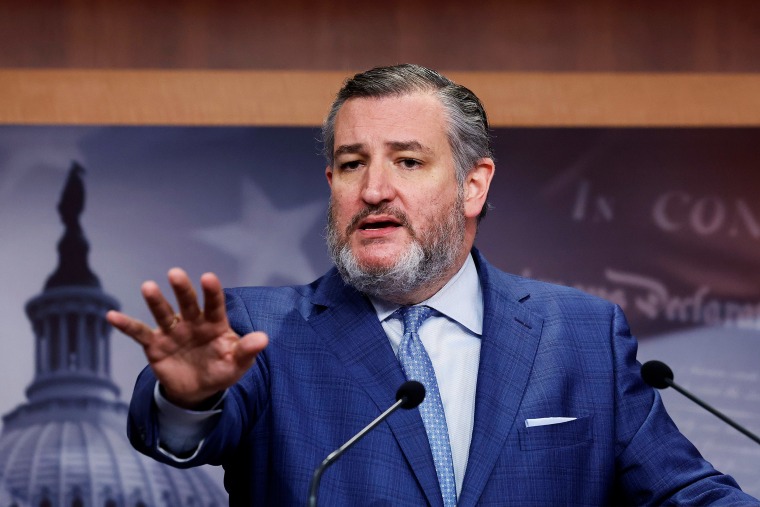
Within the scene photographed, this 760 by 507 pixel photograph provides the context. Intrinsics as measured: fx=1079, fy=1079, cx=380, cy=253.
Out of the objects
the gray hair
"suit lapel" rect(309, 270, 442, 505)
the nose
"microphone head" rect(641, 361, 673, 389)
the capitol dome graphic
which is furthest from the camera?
the capitol dome graphic

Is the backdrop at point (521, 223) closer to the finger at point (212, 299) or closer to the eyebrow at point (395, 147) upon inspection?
the eyebrow at point (395, 147)

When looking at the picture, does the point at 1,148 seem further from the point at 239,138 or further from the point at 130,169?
the point at 239,138

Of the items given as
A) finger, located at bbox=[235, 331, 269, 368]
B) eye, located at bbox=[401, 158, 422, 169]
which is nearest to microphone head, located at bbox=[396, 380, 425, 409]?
finger, located at bbox=[235, 331, 269, 368]

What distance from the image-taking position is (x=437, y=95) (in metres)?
2.13

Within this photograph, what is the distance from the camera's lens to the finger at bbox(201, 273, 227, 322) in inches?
56.5

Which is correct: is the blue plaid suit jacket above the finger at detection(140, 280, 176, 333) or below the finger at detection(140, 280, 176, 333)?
below

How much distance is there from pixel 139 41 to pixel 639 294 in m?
1.71

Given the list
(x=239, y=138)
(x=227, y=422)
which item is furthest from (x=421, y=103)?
(x=239, y=138)

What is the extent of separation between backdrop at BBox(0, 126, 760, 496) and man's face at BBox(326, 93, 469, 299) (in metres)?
1.09

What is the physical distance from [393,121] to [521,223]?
1.26 metres

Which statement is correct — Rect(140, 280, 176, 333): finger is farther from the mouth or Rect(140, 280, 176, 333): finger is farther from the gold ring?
the mouth

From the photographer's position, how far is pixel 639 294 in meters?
3.21

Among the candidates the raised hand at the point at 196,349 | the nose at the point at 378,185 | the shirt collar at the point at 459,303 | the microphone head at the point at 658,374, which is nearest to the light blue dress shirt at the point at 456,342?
the shirt collar at the point at 459,303

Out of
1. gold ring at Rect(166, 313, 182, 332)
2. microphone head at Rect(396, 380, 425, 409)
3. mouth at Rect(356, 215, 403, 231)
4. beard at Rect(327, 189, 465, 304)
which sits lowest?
microphone head at Rect(396, 380, 425, 409)
